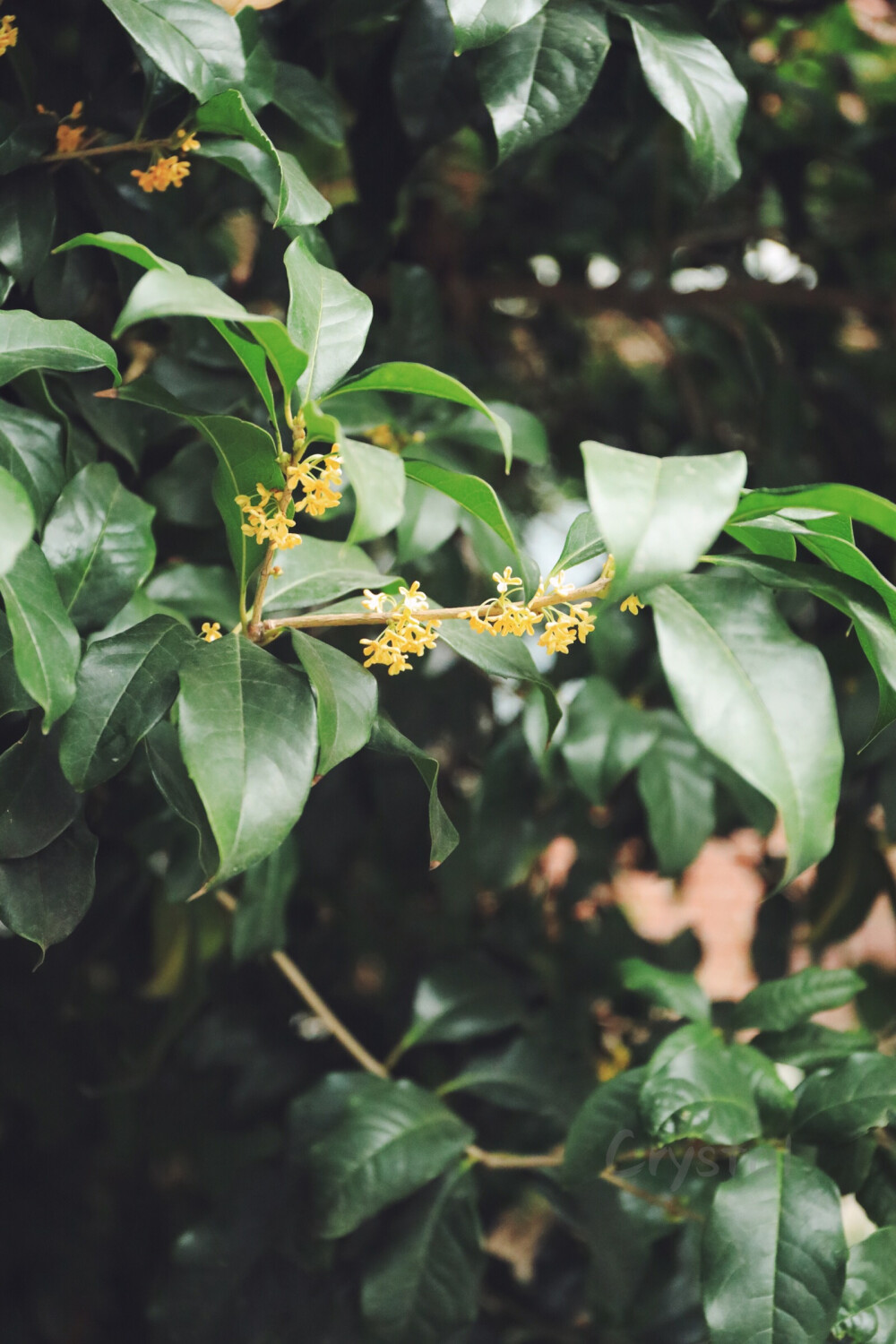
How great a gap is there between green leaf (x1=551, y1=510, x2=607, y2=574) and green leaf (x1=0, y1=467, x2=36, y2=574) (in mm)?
217

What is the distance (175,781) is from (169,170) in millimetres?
324

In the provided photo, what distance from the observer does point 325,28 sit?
600 millimetres

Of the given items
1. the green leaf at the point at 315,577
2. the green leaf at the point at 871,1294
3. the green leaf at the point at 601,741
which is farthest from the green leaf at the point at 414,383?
the green leaf at the point at 871,1294

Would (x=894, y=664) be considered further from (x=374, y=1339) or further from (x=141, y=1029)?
(x=141, y=1029)

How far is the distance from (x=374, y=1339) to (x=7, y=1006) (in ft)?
1.43

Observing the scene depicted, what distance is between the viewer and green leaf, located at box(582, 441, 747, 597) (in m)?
0.32

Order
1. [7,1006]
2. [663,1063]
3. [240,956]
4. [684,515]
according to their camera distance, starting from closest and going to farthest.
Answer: [684,515] → [663,1063] → [240,956] → [7,1006]

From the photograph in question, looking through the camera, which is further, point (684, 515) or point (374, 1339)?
point (374, 1339)

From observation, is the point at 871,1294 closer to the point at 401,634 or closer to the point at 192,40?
the point at 401,634

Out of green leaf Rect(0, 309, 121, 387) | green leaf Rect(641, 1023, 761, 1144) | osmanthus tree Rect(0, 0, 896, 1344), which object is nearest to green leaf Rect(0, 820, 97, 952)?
osmanthus tree Rect(0, 0, 896, 1344)

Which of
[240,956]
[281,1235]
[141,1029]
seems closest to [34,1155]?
[141,1029]

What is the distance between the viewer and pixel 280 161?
425mm

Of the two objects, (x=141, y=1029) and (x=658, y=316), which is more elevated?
(x=658, y=316)

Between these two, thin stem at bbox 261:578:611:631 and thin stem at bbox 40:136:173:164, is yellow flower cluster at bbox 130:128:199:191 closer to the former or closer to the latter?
thin stem at bbox 40:136:173:164
